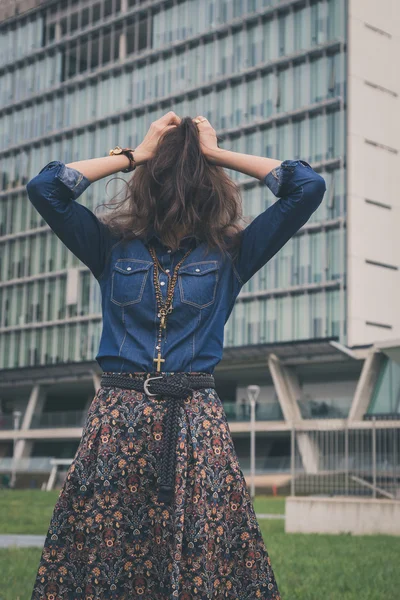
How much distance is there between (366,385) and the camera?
48.5 metres

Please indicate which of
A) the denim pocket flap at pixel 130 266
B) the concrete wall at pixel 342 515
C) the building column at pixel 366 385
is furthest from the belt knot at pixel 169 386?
the building column at pixel 366 385

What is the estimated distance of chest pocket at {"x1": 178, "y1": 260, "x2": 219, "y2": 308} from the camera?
337 centimetres

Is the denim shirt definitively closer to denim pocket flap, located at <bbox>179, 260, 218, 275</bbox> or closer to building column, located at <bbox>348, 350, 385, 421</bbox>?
denim pocket flap, located at <bbox>179, 260, 218, 275</bbox>

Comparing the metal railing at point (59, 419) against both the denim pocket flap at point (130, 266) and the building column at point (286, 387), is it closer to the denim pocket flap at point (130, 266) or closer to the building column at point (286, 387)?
the building column at point (286, 387)

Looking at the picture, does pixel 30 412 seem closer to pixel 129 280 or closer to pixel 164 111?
pixel 164 111

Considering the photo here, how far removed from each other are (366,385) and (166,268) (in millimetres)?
45935

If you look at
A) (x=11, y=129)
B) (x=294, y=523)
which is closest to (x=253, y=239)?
(x=294, y=523)

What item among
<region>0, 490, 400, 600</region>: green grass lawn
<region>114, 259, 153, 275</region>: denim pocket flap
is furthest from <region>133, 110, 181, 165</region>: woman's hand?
<region>0, 490, 400, 600</region>: green grass lawn

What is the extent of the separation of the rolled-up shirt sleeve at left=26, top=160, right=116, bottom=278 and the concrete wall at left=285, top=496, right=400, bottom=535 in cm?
1313

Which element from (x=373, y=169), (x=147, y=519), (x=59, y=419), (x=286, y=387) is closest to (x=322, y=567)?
(x=147, y=519)

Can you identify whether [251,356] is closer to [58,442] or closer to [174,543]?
[58,442]

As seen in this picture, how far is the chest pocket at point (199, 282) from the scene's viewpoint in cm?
337

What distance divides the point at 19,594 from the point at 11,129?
208 ft

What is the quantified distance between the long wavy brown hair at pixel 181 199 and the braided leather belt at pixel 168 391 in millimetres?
443
